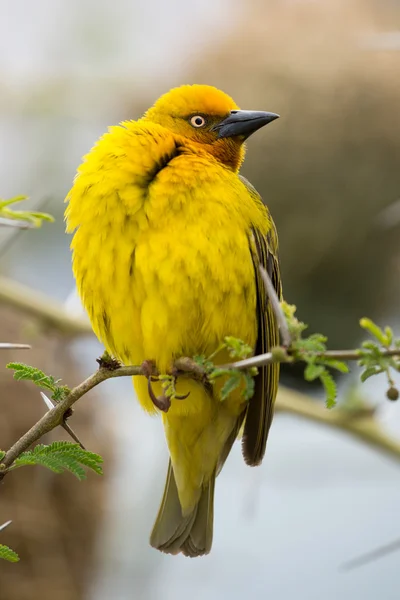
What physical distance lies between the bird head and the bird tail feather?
1.00 m

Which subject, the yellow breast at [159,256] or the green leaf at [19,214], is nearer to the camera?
the green leaf at [19,214]

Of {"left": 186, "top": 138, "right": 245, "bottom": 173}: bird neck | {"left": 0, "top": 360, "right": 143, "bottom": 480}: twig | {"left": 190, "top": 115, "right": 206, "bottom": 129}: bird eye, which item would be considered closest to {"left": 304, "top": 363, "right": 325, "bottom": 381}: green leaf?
{"left": 0, "top": 360, "right": 143, "bottom": 480}: twig

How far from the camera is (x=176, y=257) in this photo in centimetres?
195

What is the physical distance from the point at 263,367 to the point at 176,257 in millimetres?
363

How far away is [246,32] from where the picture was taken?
4.64 meters

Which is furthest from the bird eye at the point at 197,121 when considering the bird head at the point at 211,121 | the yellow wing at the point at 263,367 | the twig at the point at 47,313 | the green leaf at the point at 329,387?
the green leaf at the point at 329,387

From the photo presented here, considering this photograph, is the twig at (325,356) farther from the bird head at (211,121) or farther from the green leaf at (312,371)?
the bird head at (211,121)

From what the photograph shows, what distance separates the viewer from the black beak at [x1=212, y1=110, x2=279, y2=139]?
2355mm

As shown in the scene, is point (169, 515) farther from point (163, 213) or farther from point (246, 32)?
point (246, 32)

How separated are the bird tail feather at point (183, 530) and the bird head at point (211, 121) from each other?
1.00m

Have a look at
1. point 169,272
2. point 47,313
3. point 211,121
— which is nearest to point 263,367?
point 169,272

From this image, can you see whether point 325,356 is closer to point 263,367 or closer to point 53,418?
point 53,418

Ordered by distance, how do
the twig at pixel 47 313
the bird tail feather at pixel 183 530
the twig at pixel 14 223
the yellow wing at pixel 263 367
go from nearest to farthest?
the twig at pixel 14 223 → the yellow wing at pixel 263 367 → the bird tail feather at pixel 183 530 → the twig at pixel 47 313

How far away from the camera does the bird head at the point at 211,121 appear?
2.36m
